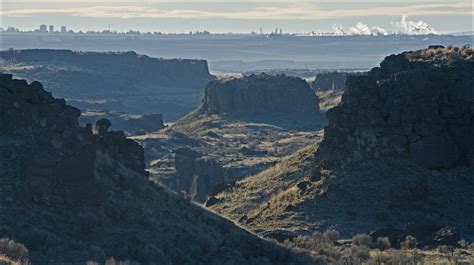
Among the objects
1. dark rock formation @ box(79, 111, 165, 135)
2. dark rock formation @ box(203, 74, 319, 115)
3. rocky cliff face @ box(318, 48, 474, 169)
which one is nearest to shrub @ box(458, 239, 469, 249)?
rocky cliff face @ box(318, 48, 474, 169)

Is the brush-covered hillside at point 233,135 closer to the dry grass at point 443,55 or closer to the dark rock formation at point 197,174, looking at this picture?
the dark rock formation at point 197,174

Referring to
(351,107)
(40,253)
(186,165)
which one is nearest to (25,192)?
(40,253)

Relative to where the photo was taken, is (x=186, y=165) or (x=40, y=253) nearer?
(x=40, y=253)

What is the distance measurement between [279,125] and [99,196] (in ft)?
330

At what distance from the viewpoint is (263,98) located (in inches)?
5591

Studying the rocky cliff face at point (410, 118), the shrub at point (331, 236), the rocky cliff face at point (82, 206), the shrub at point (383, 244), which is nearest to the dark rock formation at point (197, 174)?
the rocky cliff face at point (410, 118)

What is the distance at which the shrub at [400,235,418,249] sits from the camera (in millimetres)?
39434

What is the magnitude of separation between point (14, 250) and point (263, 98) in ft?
377

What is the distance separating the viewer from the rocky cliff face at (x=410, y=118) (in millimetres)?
52688

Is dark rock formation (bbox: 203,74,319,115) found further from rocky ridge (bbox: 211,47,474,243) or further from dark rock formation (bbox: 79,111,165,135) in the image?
rocky ridge (bbox: 211,47,474,243)

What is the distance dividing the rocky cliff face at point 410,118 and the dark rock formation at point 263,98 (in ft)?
269

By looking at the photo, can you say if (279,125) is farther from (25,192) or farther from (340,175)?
(25,192)

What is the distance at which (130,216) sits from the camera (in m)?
35.0

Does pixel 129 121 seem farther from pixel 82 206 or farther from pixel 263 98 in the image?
pixel 82 206
